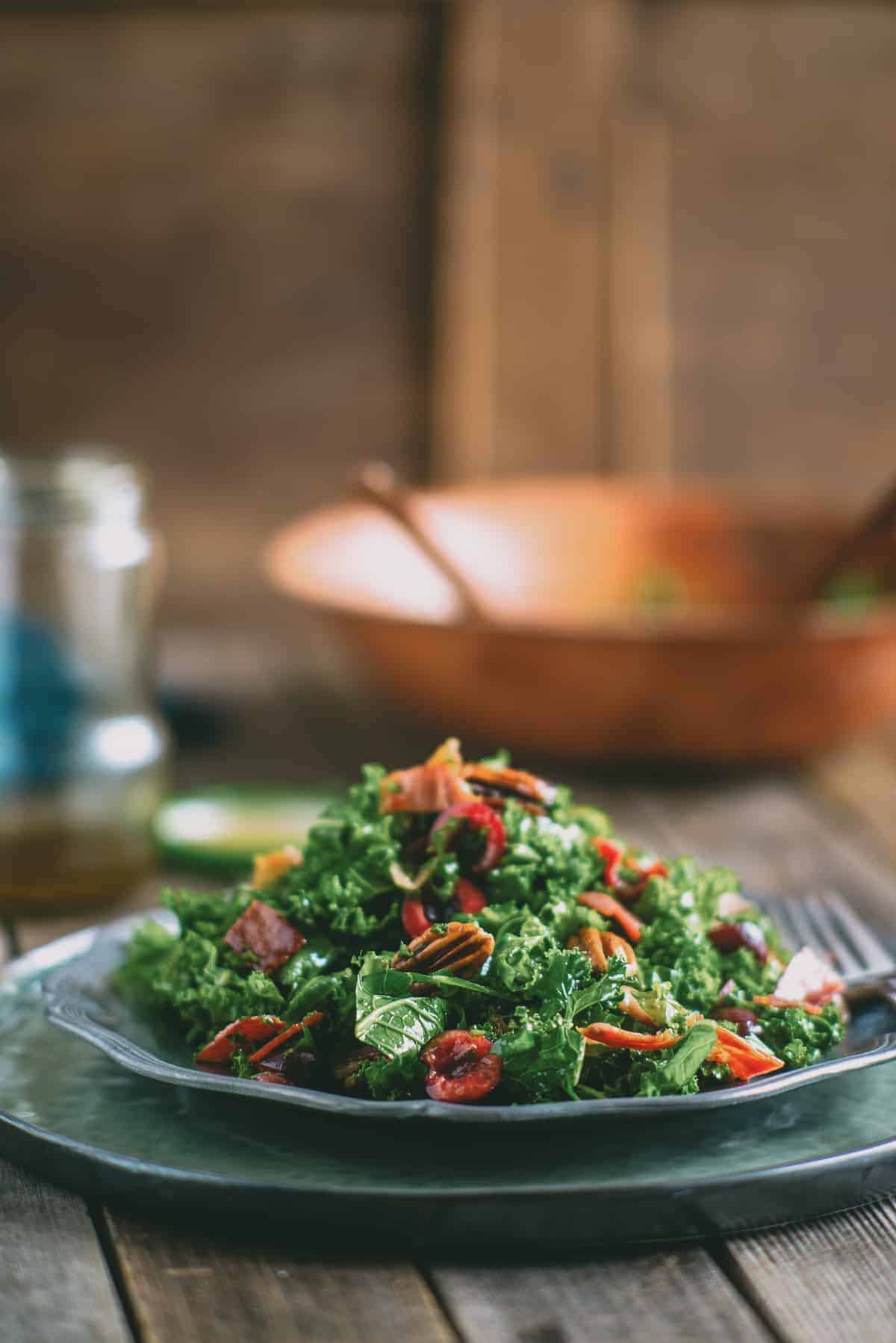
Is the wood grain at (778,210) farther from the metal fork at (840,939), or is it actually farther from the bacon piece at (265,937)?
the bacon piece at (265,937)

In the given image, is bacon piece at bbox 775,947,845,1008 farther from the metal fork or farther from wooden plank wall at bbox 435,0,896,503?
wooden plank wall at bbox 435,0,896,503

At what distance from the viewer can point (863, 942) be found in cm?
139

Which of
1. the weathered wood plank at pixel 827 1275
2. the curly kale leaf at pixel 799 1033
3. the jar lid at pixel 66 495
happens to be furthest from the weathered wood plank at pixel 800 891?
the jar lid at pixel 66 495

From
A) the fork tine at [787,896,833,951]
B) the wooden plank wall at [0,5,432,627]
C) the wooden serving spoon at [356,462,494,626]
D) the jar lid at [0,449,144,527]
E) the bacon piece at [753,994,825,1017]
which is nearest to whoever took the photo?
the bacon piece at [753,994,825,1017]

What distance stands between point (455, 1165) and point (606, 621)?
5.07 ft

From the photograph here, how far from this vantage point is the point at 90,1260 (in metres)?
1.00

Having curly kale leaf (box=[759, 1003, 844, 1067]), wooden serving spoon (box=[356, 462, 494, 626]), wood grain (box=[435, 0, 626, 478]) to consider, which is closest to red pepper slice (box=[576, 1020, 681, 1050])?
curly kale leaf (box=[759, 1003, 844, 1067])

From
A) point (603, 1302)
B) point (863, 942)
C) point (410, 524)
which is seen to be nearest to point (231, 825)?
point (410, 524)

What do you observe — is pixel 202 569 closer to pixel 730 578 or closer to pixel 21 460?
pixel 730 578

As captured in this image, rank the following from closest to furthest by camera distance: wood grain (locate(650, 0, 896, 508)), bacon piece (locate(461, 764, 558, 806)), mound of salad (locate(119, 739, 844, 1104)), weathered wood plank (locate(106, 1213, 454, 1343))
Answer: weathered wood plank (locate(106, 1213, 454, 1343))
mound of salad (locate(119, 739, 844, 1104))
bacon piece (locate(461, 764, 558, 806))
wood grain (locate(650, 0, 896, 508))

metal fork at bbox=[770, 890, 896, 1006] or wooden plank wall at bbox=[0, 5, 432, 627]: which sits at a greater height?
wooden plank wall at bbox=[0, 5, 432, 627]

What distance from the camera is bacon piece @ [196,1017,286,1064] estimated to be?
108 cm

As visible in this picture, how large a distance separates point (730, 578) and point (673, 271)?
1.08m

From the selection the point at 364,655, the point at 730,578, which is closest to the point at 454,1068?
the point at 364,655
